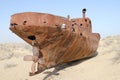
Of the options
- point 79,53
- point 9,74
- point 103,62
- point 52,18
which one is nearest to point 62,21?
point 52,18

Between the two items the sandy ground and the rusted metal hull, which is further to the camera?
the sandy ground

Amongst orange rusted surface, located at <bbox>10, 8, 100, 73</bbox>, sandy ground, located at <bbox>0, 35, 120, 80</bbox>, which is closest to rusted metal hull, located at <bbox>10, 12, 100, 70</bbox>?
orange rusted surface, located at <bbox>10, 8, 100, 73</bbox>

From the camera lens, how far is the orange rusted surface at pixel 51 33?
8.34 m

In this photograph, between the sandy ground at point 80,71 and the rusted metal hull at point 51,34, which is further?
the sandy ground at point 80,71

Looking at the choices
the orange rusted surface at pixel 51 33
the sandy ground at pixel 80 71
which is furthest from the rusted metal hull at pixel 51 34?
the sandy ground at pixel 80 71

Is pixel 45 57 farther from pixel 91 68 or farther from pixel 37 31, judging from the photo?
pixel 91 68

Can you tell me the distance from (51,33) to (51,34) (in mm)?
48

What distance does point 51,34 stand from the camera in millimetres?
8695

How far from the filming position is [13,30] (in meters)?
8.87

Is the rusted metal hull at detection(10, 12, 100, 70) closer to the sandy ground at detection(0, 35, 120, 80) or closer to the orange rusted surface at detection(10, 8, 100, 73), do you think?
the orange rusted surface at detection(10, 8, 100, 73)

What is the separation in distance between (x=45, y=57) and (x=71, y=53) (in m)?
1.46

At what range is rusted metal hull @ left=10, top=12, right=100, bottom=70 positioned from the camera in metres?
8.34

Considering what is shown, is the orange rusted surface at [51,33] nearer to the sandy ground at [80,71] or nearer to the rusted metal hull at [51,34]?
the rusted metal hull at [51,34]

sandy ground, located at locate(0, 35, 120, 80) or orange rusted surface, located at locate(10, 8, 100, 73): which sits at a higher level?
orange rusted surface, located at locate(10, 8, 100, 73)
